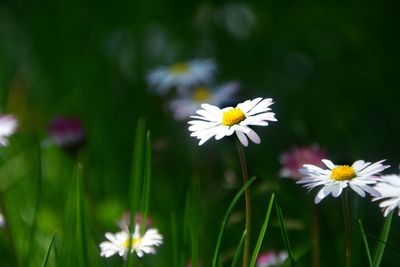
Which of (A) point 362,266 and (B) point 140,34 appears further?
(B) point 140,34

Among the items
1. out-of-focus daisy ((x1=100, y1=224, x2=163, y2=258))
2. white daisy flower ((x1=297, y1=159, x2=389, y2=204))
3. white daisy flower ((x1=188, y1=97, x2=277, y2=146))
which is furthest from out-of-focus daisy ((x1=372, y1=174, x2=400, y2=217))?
out-of-focus daisy ((x1=100, y1=224, x2=163, y2=258))

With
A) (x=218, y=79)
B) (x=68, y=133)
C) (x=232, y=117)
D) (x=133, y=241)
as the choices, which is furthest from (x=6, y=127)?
(x=218, y=79)

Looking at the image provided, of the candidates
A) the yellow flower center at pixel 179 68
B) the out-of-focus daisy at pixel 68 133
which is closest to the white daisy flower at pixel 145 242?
the out-of-focus daisy at pixel 68 133

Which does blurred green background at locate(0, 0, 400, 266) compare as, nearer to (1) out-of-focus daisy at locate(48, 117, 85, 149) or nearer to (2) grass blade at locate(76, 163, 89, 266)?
(1) out-of-focus daisy at locate(48, 117, 85, 149)

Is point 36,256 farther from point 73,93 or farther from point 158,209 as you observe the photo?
point 73,93

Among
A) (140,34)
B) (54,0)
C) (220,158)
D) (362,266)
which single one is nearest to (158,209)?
(220,158)

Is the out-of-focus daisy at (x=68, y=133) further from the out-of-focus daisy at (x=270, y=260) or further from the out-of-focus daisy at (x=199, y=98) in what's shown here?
the out-of-focus daisy at (x=270, y=260)
